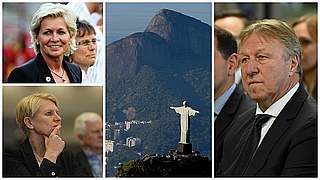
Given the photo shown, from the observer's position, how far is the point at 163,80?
5.18m

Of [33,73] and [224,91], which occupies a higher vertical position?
[33,73]

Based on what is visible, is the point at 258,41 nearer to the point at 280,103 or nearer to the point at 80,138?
the point at 280,103

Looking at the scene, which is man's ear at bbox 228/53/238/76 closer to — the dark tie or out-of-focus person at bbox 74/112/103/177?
the dark tie

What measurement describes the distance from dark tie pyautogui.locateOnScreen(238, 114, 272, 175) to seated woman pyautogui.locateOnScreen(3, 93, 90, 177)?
1073mm

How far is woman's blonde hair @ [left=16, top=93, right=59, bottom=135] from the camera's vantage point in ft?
16.9

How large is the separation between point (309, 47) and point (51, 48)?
1.71 metres

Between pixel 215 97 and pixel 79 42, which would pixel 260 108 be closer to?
pixel 215 97

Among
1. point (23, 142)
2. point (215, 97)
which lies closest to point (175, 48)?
point (215, 97)

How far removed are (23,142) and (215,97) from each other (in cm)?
132

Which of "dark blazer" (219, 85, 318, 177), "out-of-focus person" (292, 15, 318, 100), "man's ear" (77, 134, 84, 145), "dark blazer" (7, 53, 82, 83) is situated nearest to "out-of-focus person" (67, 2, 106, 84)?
"dark blazer" (7, 53, 82, 83)

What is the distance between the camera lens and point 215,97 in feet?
17.0

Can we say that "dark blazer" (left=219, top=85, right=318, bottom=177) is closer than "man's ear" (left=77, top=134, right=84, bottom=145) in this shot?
Yes

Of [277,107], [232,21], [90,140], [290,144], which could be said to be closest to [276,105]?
[277,107]

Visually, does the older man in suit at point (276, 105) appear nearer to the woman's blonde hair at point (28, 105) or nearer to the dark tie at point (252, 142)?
the dark tie at point (252, 142)
